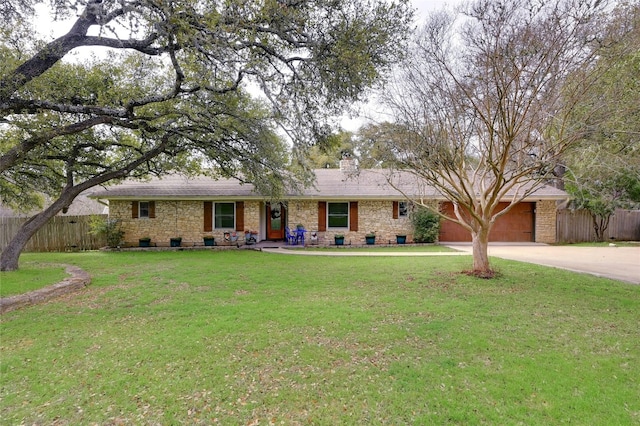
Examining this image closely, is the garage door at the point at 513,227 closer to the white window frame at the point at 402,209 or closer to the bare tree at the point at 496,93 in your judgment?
the white window frame at the point at 402,209

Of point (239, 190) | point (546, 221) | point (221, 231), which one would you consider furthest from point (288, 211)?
point (546, 221)

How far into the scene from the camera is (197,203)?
15297mm

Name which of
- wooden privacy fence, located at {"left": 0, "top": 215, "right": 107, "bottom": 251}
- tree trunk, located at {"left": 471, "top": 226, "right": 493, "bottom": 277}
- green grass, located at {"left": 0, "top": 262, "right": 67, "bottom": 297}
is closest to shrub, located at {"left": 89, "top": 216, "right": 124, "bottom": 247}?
wooden privacy fence, located at {"left": 0, "top": 215, "right": 107, "bottom": 251}

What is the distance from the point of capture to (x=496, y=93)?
697 cm

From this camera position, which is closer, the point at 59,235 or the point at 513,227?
the point at 59,235

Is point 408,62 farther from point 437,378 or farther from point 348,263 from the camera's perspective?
point 437,378

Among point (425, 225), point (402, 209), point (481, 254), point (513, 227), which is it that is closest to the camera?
point (481, 254)

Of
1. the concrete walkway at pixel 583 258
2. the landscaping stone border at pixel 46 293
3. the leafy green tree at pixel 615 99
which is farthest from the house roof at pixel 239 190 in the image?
the leafy green tree at pixel 615 99

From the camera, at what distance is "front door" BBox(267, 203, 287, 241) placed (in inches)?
657

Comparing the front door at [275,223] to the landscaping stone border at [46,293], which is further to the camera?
the front door at [275,223]

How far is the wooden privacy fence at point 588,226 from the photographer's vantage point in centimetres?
1669

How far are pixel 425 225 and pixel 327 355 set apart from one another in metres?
12.5

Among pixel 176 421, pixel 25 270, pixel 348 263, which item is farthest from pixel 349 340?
pixel 25 270

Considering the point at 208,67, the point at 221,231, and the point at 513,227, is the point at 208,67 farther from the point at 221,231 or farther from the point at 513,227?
the point at 513,227
